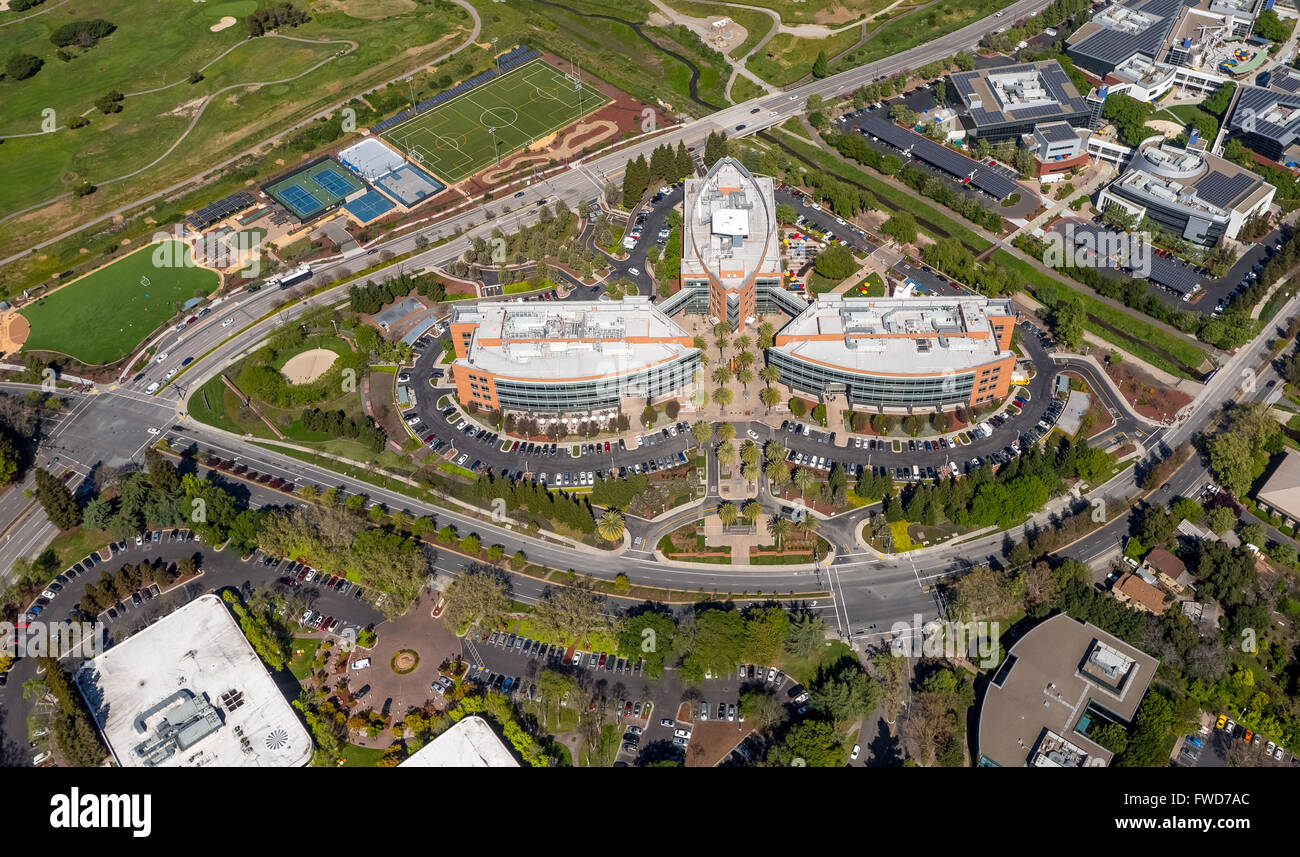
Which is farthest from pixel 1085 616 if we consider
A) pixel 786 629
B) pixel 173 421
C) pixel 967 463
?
pixel 173 421

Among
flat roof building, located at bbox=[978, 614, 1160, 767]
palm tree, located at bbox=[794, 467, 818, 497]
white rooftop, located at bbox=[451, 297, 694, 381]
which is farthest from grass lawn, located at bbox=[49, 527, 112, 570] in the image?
flat roof building, located at bbox=[978, 614, 1160, 767]

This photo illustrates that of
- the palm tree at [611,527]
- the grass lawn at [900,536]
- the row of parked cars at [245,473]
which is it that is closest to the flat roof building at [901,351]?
the grass lawn at [900,536]

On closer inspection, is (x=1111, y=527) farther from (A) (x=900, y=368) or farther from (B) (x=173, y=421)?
(B) (x=173, y=421)

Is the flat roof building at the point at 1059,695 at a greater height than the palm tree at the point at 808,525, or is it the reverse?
the flat roof building at the point at 1059,695

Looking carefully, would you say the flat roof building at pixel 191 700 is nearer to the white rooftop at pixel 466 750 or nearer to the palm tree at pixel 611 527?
the white rooftop at pixel 466 750

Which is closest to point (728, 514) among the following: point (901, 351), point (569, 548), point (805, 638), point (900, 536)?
point (805, 638)

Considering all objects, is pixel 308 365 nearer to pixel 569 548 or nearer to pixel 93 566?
pixel 93 566

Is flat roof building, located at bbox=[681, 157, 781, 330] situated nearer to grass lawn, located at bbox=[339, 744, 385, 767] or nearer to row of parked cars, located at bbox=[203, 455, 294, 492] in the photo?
row of parked cars, located at bbox=[203, 455, 294, 492]
